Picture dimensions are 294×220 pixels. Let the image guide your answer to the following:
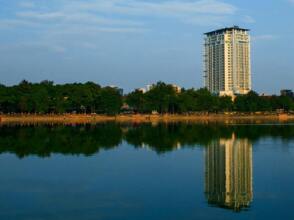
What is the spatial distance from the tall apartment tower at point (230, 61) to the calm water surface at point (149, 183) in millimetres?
95934

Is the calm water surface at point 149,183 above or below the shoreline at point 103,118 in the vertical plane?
below

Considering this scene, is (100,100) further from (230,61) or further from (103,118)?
(230,61)

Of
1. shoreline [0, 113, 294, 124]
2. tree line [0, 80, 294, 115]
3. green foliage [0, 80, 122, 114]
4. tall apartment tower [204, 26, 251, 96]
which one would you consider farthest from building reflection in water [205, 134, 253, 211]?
tall apartment tower [204, 26, 251, 96]

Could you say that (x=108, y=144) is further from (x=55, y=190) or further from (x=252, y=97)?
(x=252, y=97)

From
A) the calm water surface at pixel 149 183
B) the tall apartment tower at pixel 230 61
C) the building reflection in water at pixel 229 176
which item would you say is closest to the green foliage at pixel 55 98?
the calm water surface at pixel 149 183

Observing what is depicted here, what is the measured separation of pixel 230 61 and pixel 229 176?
10715 centimetres

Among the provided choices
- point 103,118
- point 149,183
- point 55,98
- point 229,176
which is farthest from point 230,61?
point 149,183

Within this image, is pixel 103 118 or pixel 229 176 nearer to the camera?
pixel 229 176

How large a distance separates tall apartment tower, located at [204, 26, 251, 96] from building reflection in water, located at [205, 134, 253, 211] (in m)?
96.2

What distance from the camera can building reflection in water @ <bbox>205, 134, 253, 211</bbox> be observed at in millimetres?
11969

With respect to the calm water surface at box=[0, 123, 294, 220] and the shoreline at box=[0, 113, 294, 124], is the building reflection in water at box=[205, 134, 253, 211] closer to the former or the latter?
the calm water surface at box=[0, 123, 294, 220]

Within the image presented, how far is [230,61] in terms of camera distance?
120062mm

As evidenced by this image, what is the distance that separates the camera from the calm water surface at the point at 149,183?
10906 mm

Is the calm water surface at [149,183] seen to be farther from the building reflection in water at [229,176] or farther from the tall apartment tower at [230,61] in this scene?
the tall apartment tower at [230,61]
